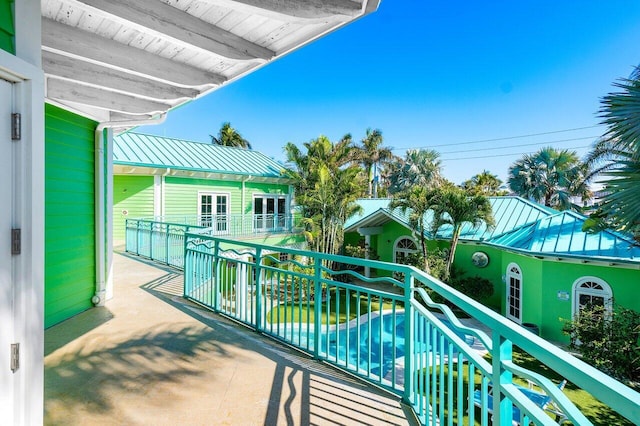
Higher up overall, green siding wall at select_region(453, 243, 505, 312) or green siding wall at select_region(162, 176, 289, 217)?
green siding wall at select_region(162, 176, 289, 217)

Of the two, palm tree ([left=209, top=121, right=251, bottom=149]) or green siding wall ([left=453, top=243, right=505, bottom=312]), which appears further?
palm tree ([left=209, top=121, right=251, bottom=149])

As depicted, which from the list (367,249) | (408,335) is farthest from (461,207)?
(408,335)

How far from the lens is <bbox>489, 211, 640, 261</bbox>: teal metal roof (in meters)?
8.67

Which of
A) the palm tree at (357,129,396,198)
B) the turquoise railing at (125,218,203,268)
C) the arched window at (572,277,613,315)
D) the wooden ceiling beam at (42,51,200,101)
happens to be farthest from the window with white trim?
the arched window at (572,277,613,315)

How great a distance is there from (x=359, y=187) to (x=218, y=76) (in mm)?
12375

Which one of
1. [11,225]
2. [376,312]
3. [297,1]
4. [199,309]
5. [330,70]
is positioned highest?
[330,70]

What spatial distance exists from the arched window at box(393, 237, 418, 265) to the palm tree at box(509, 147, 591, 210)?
34.1 ft

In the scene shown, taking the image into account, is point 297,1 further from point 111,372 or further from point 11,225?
point 111,372

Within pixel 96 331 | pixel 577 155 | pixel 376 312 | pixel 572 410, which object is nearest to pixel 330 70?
pixel 577 155

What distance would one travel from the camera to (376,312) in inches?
434

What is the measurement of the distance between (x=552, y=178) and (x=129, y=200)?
942 inches

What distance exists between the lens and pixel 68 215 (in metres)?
4.18

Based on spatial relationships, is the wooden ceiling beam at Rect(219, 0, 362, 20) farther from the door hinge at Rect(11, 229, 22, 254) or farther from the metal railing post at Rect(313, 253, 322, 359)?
the metal railing post at Rect(313, 253, 322, 359)

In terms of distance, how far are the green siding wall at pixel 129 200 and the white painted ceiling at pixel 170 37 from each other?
11036 mm
